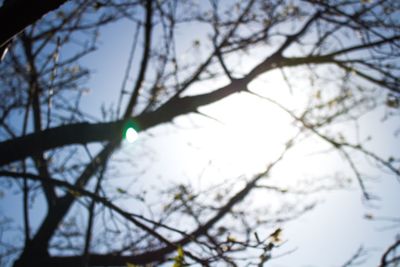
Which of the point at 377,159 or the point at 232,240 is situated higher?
the point at 377,159

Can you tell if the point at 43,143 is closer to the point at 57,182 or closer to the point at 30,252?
the point at 57,182

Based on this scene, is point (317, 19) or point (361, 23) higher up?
point (317, 19)

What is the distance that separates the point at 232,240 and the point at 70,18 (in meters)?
4.47

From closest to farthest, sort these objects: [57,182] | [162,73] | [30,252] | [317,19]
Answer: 1. [57,182]
2. [317,19]
3. [30,252]
4. [162,73]

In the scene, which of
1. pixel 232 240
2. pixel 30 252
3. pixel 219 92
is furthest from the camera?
pixel 30 252

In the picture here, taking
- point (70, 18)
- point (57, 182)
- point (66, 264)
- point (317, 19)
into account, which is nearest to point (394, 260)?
point (57, 182)

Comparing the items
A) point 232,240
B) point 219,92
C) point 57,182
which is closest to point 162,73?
point 219,92

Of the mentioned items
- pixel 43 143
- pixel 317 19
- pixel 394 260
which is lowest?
pixel 394 260

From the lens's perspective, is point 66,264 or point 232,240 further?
point 66,264

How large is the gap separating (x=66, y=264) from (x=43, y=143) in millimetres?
2156

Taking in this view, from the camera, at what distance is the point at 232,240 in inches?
70.9

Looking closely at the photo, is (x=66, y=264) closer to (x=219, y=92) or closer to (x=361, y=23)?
(x=219, y=92)

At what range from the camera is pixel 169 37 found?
13.6 ft

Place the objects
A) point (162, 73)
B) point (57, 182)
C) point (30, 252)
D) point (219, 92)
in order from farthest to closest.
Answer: point (162, 73) < point (30, 252) < point (219, 92) < point (57, 182)
